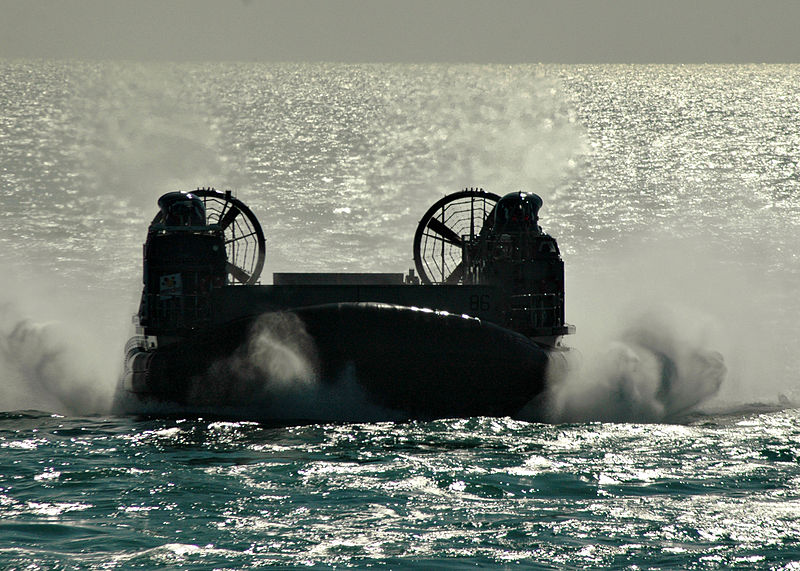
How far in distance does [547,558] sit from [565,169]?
81437 millimetres

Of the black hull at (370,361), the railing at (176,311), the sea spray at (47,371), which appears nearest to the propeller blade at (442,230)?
the black hull at (370,361)

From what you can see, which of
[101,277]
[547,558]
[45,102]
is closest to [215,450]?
[547,558]

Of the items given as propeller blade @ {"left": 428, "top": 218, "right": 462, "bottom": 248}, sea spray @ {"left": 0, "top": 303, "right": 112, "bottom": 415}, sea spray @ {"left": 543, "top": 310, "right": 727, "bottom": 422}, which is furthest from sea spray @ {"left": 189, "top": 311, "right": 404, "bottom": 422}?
propeller blade @ {"left": 428, "top": 218, "right": 462, "bottom": 248}

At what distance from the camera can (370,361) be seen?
2098 centimetres

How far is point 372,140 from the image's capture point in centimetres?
11100

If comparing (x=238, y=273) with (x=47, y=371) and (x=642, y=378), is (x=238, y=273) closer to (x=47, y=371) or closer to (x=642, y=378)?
(x=47, y=371)

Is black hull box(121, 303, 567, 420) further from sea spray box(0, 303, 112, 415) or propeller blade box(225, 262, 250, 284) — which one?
propeller blade box(225, 262, 250, 284)

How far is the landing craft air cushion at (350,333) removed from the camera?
2106 centimetres

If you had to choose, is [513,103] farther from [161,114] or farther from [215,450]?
[215,450]

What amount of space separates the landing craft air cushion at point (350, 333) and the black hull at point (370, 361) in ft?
0.08

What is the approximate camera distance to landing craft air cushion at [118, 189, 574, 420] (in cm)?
Answer: 2106

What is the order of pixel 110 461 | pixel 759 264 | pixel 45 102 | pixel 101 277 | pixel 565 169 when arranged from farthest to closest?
pixel 45 102 → pixel 565 169 → pixel 759 264 → pixel 101 277 → pixel 110 461

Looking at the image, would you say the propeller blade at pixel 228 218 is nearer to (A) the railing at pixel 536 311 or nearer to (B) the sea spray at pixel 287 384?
(B) the sea spray at pixel 287 384

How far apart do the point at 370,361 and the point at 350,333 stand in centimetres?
67
